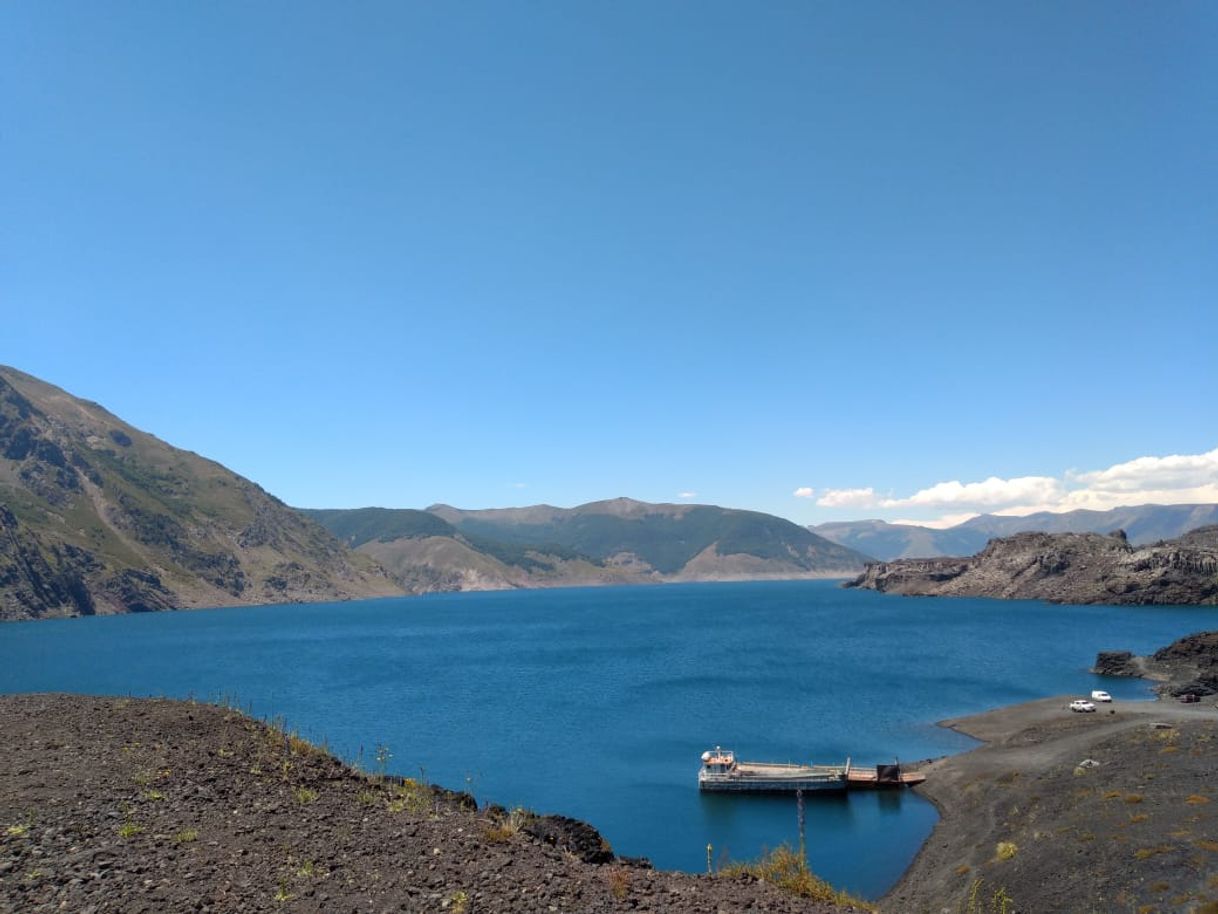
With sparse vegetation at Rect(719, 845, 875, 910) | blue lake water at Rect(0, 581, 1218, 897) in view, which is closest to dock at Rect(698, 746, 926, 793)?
blue lake water at Rect(0, 581, 1218, 897)

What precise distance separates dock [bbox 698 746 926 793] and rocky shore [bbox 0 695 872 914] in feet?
89.7

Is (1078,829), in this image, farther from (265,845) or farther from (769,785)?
(265,845)

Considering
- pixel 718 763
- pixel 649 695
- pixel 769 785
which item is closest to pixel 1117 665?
pixel 649 695

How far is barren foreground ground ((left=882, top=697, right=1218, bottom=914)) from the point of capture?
22234 millimetres

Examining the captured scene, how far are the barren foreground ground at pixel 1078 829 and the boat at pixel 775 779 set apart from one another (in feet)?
16.9

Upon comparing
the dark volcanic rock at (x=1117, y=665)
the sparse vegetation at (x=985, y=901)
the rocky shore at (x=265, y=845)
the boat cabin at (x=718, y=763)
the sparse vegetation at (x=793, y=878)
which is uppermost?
the rocky shore at (x=265, y=845)

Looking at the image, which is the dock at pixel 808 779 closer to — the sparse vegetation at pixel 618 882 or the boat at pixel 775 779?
the boat at pixel 775 779

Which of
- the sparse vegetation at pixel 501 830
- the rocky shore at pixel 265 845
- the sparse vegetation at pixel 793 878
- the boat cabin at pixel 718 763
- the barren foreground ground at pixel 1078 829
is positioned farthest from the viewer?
the boat cabin at pixel 718 763

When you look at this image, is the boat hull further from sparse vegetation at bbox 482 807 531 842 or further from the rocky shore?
sparse vegetation at bbox 482 807 531 842

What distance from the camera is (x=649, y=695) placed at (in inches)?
3150

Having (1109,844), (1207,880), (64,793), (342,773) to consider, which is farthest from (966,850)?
(64,793)

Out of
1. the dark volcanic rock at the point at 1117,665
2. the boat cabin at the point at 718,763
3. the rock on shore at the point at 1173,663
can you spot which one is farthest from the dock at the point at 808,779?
the dark volcanic rock at the point at 1117,665

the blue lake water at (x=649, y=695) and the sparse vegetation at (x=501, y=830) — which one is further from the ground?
the sparse vegetation at (x=501, y=830)

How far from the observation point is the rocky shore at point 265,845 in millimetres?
12469
